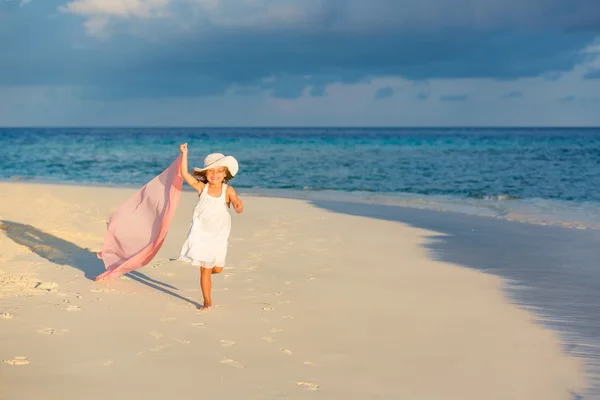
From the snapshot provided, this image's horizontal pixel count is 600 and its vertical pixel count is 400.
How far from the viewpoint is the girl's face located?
7.11 meters

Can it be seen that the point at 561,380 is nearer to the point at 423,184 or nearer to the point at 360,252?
the point at 360,252

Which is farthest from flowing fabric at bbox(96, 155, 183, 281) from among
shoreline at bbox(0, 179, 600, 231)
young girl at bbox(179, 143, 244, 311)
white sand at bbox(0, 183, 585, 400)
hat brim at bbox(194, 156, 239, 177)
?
shoreline at bbox(0, 179, 600, 231)

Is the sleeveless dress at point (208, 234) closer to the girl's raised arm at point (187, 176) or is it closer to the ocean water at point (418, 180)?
the girl's raised arm at point (187, 176)

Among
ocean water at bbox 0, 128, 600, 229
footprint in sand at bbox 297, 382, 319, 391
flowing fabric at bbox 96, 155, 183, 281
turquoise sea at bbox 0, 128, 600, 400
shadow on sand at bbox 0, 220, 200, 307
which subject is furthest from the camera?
ocean water at bbox 0, 128, 600, 229

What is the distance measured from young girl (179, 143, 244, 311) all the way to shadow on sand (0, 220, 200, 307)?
1.66 feet

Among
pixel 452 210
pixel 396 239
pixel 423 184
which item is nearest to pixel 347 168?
pixel 423 184

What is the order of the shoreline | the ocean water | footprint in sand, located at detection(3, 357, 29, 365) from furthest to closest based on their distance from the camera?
the ocean water < the shoreline < footprint in sand, located at detection(3, 357, 29, 365)

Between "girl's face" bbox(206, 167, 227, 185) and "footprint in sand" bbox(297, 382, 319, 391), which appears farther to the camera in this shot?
"girl's face" bbox(206, 167, 227, 185)

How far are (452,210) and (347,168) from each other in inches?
794

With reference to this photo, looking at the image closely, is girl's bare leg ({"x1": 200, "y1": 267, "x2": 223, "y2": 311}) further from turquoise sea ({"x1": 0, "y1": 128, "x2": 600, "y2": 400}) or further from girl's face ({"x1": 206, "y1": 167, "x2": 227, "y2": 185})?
turquoise sea ({"x1": 0, "y1": 128, "x2": 600, "y2": 400})

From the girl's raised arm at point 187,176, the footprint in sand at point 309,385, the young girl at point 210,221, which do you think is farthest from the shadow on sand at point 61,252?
the footprint in sand at point 309,385

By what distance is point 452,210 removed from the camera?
18.2m

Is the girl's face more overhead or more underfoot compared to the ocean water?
more overhead

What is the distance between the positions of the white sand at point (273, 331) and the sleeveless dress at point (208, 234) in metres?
0.53
